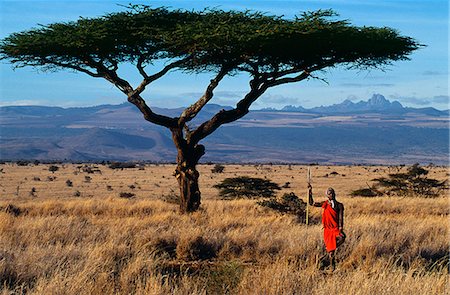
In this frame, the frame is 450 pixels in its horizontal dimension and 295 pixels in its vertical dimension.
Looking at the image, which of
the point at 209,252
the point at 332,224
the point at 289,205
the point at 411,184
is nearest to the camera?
the point at 332,224

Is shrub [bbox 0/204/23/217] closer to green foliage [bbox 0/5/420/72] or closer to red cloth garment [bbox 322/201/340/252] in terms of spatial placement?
green foliage [bbox 0/5/420/72]

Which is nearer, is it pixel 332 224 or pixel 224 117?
pixel 332 224

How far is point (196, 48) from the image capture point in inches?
733

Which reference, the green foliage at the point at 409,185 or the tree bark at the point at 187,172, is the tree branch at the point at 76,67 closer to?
the tree bark at the point at 187,172

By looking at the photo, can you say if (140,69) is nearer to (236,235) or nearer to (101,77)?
(101,77)

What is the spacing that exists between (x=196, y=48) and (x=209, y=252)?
288 inches

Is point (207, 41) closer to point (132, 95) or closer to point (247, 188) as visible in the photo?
point (132, 95)

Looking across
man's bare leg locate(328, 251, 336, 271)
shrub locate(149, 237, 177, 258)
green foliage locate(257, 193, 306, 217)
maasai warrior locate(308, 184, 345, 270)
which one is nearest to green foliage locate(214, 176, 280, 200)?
green foliage locate(257, 193, 306, 217)

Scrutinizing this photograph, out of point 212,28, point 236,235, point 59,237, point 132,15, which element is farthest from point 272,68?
point 59,237

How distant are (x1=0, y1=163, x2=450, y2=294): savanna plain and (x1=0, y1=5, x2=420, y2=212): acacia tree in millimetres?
2717

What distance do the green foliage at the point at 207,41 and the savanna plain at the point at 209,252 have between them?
14.7 feet

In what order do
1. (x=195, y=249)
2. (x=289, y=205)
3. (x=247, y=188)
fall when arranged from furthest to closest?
(x=247, y=188) → (x=289, y=205) → (x=195, y=249)

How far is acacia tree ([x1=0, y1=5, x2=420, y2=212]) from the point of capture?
18422mm

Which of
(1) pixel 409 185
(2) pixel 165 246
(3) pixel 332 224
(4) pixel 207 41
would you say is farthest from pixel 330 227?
(1) pixel 409 185
